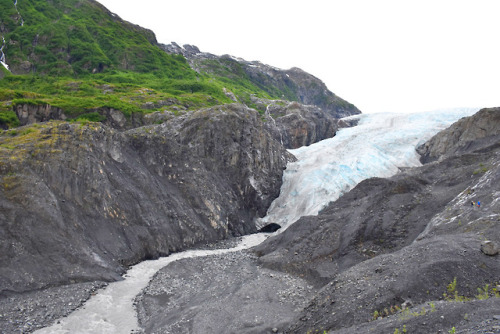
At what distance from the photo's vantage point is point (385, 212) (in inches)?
1150

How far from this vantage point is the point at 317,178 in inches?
2103

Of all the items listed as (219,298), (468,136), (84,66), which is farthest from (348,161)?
(84,66)

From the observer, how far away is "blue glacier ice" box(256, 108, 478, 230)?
163ft

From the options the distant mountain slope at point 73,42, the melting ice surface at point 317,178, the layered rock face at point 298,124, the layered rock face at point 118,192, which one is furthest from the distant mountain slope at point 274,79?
the layered rock face at point 118,192

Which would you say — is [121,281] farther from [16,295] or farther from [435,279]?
[435,279]

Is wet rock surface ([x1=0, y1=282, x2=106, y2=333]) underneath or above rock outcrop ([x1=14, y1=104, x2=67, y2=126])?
underneath

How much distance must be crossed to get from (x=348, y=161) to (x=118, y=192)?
39813 mm

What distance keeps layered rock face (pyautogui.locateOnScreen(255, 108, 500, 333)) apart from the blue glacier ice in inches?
336

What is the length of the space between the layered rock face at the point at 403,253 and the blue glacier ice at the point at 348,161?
8535mm

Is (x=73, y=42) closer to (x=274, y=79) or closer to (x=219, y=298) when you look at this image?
(x=274, y=79)

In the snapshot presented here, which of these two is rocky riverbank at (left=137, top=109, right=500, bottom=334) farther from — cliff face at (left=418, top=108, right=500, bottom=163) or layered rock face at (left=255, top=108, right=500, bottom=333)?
cliff face at (left=418, top=108, right=500, bottom=163)

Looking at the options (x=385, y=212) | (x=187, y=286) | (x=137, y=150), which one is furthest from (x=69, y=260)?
(x=385, y=212)

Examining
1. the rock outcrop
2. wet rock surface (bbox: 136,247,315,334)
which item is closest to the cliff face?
wet rock surface (bbox: 136,247,315,334)

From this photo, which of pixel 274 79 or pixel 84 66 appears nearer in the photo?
pixel 84 66
